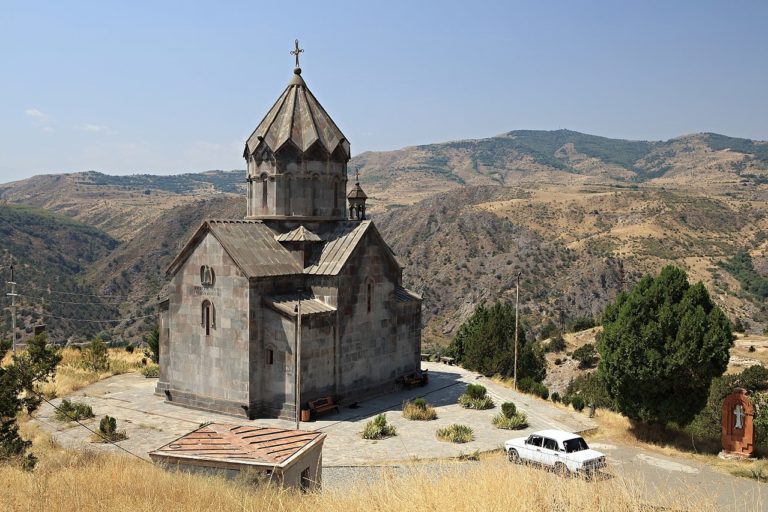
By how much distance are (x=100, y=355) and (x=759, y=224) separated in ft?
296

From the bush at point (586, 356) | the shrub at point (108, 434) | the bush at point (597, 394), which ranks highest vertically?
the shrub at point (108, 434)

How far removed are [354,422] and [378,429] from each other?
1.84 meters

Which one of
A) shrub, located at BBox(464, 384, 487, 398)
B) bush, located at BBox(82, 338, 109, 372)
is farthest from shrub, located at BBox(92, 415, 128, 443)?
shrub, located at BBox(464, 384, 487, 398)

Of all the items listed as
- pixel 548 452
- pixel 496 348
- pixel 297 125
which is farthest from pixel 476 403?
pixel 297 125

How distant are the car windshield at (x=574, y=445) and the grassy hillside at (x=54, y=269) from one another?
45.5 m

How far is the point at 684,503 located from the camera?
747 cm

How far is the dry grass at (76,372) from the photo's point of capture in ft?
84.6

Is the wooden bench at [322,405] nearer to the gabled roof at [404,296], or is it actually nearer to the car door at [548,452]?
the gabled roof at [404,296]

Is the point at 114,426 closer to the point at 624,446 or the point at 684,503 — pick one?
the point at 624,446

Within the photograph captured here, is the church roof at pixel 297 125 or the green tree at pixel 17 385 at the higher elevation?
the church roof at pixel 297 125

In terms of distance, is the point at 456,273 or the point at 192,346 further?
the point at 456,273

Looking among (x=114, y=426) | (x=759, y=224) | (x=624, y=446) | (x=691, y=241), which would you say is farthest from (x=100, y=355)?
(x=759, y=224)

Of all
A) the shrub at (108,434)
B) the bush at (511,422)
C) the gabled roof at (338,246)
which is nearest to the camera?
the shrub at (108,434)

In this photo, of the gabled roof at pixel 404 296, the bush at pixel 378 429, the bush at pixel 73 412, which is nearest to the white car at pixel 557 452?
the bush at pixel 378 429
